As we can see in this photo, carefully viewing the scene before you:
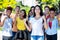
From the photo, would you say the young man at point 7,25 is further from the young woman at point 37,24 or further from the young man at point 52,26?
the young man at point 52,26

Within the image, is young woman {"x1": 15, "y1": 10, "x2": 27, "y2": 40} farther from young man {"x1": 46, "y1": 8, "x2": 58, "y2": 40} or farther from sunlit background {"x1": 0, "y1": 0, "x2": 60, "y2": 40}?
young man {"x1": 46, "y1": 8, "x2": 58, "y2": 40}

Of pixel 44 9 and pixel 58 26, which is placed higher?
pixel 44 9

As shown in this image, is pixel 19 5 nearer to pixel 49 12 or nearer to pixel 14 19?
pixel 14 19

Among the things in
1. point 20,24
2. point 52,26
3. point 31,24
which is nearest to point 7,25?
point 20,24

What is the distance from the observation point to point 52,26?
2.08 m

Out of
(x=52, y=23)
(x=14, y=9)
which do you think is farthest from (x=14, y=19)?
(x=52, y=23)

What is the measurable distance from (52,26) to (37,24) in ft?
0.50

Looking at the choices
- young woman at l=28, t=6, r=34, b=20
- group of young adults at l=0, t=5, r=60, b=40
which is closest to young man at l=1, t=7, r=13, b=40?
group of young adults at l=0, t=5, r=60, b=40

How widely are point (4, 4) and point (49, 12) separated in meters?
0.46

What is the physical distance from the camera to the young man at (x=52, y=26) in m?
2.07

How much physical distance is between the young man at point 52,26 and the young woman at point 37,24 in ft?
0.15

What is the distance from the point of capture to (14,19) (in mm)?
2111

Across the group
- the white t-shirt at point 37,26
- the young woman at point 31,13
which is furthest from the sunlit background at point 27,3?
the white t-shirt at point 37,26

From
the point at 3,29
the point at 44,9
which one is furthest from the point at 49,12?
the point at 3,29
